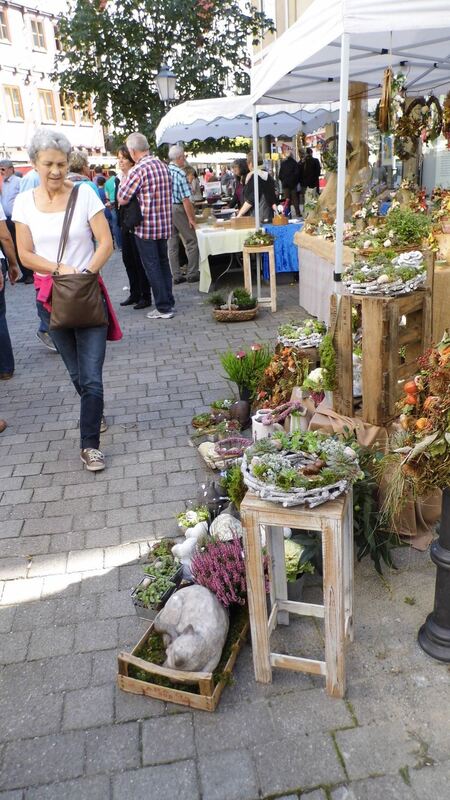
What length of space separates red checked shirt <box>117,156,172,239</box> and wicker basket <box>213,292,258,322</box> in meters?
1.05

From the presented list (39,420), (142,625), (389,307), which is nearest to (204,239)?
(39,420)

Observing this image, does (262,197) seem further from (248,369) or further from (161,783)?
(161,783)

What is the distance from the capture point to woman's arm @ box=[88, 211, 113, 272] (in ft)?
11.3

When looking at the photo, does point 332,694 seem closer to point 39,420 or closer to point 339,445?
point 339,445

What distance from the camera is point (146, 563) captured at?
297cm

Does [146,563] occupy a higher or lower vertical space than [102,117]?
lower

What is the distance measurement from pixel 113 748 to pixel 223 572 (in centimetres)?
72

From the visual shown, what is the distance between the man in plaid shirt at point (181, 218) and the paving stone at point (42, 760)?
7.46 meters

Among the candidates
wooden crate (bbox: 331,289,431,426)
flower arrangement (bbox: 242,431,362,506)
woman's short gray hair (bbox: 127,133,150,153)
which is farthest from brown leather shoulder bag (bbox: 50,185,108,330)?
woman's short gray hair (bbox: 127,133,150,153)

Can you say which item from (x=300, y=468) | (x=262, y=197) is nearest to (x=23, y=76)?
(x=262, y=197)

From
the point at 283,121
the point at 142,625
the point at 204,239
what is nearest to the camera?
the point at 142,625

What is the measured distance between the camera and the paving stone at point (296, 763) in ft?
6.15

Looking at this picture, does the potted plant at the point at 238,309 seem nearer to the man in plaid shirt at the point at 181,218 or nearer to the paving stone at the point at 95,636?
the man in plaid shirt at the point at 181,218

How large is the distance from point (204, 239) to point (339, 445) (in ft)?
21.4
